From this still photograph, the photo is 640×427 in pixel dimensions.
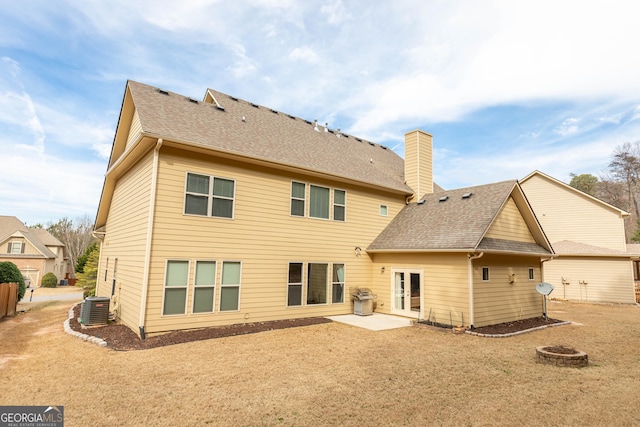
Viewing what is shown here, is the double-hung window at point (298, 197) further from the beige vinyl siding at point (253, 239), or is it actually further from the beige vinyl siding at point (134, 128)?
the beige vinyl siding at point (134, 128)

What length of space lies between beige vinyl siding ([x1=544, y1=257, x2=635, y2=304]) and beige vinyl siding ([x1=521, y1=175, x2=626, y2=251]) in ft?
4.40

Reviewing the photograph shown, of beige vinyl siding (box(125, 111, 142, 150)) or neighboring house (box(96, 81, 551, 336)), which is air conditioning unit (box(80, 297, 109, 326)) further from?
beige vinyl siding (box(125, 111, 142, 150))

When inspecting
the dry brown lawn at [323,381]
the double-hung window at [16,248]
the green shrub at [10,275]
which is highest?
the double-hung window at [16,248]

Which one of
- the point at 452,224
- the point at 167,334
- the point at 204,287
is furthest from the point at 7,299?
the point at 452,224

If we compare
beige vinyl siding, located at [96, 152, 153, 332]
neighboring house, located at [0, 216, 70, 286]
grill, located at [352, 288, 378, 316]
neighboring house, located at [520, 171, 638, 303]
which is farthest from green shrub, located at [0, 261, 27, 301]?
neighboring house, located at [520, 171, 638, 303]

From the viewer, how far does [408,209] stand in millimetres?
14320

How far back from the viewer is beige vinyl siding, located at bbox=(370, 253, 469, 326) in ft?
33.1

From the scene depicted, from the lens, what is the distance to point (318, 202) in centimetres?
1185

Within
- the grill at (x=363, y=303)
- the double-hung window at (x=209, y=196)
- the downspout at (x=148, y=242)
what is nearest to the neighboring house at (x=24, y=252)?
the downspout at (x=148, y=242)

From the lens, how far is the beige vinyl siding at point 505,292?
10242mm

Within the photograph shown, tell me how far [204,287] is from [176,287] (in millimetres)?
737

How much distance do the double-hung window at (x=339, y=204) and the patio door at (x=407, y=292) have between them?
2.98 meters

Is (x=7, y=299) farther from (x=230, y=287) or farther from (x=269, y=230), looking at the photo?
(x=269, y=230)

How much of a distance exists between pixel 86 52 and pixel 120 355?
36.9ft
